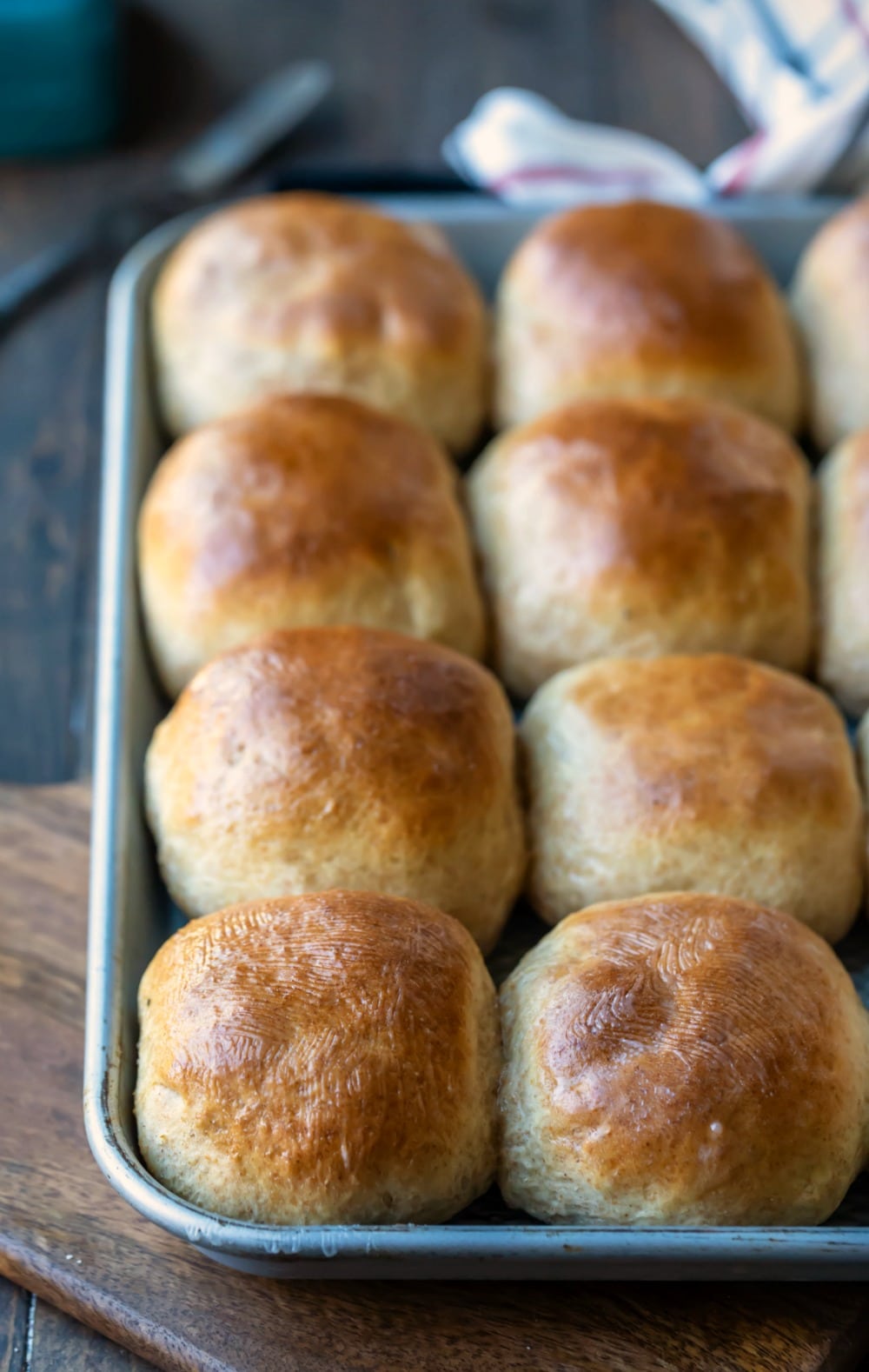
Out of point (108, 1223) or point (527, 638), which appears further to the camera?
point (527, 638)

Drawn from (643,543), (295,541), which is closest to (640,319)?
(643,543)

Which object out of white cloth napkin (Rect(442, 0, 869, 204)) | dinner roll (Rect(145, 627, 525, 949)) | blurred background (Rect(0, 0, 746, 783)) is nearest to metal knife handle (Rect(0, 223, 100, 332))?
blurred background (Rect(0, 0, 746, 783))

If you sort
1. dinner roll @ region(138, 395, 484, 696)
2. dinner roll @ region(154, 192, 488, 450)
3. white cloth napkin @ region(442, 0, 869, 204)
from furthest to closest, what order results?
white cloth napkin @ region(442, 0, 869, 204)
dinner roll @ region(154, 192, 488, 450)
dinner roll @ region(138, 395, 484, 696)

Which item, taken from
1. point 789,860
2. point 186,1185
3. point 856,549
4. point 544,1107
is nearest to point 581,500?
point 856,549

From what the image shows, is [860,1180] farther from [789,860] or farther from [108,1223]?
[108,1223]

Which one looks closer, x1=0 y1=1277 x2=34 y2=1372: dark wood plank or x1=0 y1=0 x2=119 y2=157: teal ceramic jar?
x1=0 y1=1277 x2=34 y2=1372: dark wood plank

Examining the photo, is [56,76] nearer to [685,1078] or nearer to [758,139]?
[758,139]

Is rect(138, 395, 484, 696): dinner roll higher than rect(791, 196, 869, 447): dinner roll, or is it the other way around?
rect(138, 395, 484, 696): dinner roll

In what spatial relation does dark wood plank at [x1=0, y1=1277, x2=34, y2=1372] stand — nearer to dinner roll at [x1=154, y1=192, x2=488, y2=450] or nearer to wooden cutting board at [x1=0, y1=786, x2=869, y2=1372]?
wooden cutting board at [x1=0, y1=786, x2=869, y2=1372]
